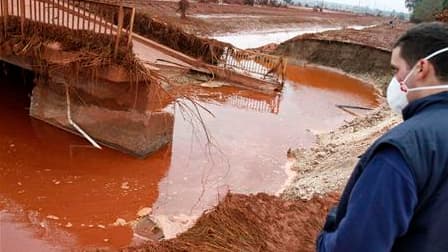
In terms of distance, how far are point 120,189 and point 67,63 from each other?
2.93 meters

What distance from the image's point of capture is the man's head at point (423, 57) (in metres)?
1.70

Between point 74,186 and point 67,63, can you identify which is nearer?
point 74,186

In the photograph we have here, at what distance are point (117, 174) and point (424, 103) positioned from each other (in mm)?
7073

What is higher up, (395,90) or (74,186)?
(395,90)

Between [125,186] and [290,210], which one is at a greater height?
[290,210]

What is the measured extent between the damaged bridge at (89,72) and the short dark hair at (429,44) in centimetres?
706

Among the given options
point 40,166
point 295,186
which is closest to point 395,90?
point 295,186

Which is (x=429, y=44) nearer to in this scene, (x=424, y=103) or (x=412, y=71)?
(x=412, y=71)

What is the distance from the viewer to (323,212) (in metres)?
5.81

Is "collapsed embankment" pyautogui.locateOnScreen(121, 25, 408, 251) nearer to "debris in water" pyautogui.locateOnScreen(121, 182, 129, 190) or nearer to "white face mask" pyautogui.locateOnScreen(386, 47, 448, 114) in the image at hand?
"debris in water" pyautogui.locateOnScreen(121, 182, 129, 190)

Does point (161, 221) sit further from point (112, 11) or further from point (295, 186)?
point (112, 11)

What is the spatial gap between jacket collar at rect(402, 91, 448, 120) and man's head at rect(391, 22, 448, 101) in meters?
0.05

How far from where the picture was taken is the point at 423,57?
1.74 metres

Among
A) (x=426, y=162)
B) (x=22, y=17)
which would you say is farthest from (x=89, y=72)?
(x=426, y=162)
